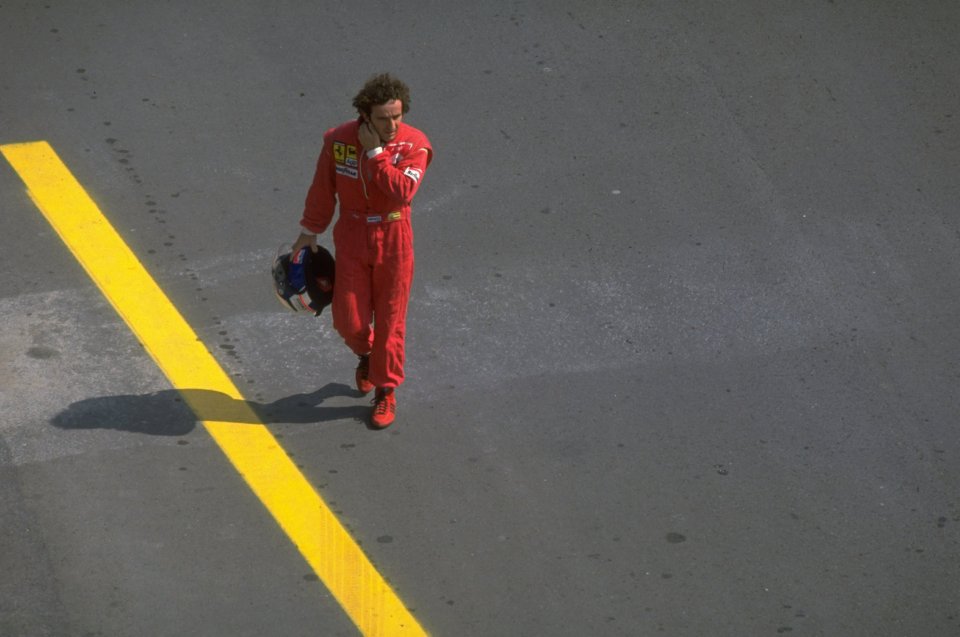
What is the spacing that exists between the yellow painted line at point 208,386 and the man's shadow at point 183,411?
0.06ft

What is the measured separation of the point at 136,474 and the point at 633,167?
4.03m

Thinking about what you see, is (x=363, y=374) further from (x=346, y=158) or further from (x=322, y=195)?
(x=346, y=158)

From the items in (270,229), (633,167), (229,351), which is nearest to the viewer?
(229,351)

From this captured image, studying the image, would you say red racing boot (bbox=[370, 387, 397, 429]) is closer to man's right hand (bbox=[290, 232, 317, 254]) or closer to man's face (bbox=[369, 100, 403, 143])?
man's right hand (bbox=[290, 232, 317, 254])

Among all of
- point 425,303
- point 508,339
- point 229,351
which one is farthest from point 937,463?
point 229,351

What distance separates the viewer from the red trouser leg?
684cm

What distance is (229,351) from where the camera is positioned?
7.61 meters

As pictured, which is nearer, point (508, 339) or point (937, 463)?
point (937, 463)

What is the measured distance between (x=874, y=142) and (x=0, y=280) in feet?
18.8

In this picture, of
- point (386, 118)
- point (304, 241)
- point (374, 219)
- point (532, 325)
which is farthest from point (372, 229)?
point (532, 325)

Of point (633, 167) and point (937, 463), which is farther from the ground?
point (633, 167)

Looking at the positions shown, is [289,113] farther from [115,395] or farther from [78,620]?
[78,620]

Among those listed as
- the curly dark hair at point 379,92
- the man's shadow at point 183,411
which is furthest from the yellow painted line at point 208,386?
the curly dark hair at point 379,92

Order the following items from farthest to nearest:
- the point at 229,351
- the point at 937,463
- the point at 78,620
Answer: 1. the point at 229,351
2. the point at 937,463
3. the point at 78,620
